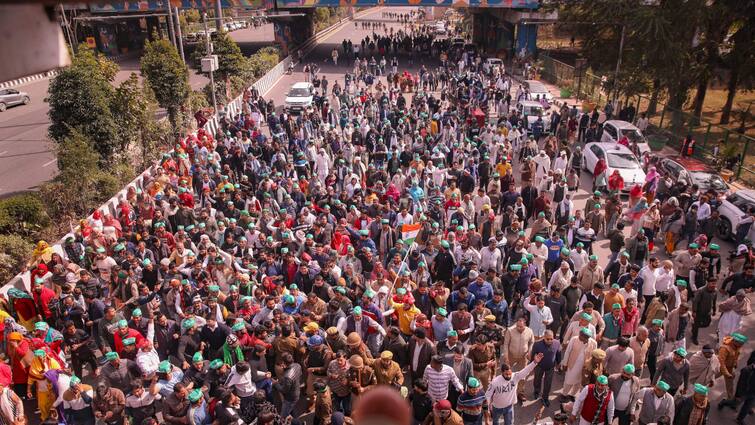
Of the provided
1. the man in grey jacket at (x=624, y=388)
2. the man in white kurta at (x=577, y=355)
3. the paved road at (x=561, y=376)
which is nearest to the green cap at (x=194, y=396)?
the paved road at (x=561, y=376)

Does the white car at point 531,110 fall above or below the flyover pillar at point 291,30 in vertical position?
below

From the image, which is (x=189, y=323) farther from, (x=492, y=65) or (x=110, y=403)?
(x=492, y=65)

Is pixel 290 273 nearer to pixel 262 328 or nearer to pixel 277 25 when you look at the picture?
pixel 262 328

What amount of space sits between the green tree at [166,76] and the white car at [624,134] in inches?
662

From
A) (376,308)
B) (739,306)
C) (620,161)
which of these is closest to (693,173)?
(620,161)

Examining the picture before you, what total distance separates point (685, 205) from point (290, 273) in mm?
9927

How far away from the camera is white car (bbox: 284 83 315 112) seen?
27594 millimetres

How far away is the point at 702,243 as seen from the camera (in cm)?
1108

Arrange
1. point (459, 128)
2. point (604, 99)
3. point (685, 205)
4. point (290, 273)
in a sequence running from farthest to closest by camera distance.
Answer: point (604, 99) < point (459, 128) < point (685, 205) < point (290, 273)

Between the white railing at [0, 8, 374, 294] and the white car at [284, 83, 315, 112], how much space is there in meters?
2.53

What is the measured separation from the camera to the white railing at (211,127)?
10852mm

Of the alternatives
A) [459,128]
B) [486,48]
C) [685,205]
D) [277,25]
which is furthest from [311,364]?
[486,48]

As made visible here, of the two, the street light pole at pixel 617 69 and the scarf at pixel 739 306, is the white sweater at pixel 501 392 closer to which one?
the scarf at pixel 739 306

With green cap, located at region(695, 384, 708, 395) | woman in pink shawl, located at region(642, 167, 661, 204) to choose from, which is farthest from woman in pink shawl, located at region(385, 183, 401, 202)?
green cap, located at region(695, 384, 708, 395)
